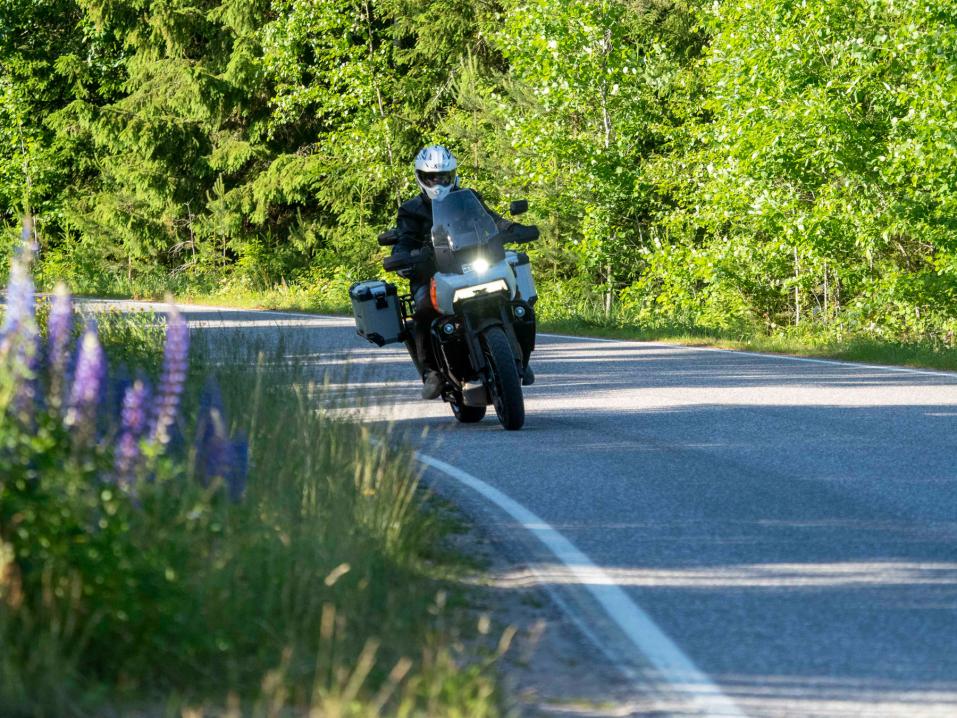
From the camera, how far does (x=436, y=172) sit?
11.2 meters

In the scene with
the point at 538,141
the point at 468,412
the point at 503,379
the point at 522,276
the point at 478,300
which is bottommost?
the point at 468,412

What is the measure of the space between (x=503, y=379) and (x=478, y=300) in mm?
604

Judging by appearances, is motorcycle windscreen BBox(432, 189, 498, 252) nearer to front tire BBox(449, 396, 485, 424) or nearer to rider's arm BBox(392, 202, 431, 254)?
rider's arm BBox(392, 202, 431, 254)

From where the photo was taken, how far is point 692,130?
29938 millimetres

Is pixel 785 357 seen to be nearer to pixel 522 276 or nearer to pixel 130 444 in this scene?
pixel 522 276

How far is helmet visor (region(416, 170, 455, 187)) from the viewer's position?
11.3m

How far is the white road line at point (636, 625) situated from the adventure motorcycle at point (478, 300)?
2.68m

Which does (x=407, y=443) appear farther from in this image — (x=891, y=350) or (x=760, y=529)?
(x=891, y=350)

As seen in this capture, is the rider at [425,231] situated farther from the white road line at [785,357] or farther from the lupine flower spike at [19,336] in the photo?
the lupine flower spike at [19,336]

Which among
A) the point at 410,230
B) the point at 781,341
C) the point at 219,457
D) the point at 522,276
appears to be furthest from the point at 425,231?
the point at 781,341

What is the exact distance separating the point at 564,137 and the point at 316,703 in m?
28.0

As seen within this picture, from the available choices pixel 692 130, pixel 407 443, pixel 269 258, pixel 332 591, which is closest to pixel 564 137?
pixel 692 130

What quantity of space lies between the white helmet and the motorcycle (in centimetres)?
14

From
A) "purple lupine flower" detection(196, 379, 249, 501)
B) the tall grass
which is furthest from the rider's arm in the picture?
the tall grass
